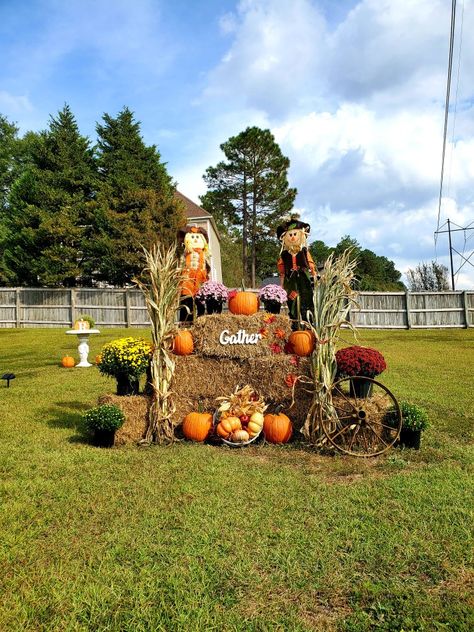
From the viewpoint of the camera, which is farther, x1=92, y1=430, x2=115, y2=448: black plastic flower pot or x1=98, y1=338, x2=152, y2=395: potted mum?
x1=98, y1=338, x2=152, y2=395: potted mum

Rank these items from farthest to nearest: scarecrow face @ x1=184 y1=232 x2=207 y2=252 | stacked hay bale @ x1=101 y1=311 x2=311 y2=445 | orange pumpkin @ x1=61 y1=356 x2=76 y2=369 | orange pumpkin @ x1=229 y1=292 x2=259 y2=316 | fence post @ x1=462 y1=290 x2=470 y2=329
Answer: fence post @ x1=462 y1=290 x2=470 y2=329 → orange pumpkin @ x1=61 y1=356 x2=76 y2=369 → scarecrow face @ x1=184 y1=232 x2=207 y2=252 → orange pumpkin @ x1=229 y1=292 x2=259 y2=316 → stacked hay bale @ x1=101 y1=311 x2=311 y2=445

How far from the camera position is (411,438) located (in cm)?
511

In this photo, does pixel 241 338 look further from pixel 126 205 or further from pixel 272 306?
pixel 126 205

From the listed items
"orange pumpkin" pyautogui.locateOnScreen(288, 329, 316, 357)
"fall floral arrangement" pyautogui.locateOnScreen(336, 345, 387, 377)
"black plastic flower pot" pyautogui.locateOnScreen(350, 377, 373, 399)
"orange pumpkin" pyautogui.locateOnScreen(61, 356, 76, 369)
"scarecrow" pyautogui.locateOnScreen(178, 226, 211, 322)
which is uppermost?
"scarecrow" pyautogui.locateOnScreen(178, 226, 211, 322)

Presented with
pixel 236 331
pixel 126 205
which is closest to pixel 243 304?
pixel 236 331

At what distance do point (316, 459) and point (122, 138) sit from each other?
92.4 ft

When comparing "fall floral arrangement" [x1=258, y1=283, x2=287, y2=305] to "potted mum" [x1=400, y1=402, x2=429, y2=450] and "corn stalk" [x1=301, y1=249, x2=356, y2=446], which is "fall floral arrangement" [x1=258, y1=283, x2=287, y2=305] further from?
"potted mum" [x1=400, y1=402, x2=429, y2=450]

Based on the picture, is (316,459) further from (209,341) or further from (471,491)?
(209,341)

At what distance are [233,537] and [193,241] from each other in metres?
5.36

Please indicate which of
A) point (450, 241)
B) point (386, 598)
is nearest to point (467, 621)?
point (386, 598)

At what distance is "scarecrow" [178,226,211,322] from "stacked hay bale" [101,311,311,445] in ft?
4.91

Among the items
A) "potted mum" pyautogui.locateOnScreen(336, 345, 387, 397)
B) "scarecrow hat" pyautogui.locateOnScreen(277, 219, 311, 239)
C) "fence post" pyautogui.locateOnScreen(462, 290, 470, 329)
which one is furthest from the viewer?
"fence post" pyautogui.locateOnScreen(462, 290, 470, 329)

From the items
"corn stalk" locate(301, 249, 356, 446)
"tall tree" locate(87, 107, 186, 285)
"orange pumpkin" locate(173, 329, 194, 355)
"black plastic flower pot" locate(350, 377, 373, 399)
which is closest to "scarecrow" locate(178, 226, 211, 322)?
"orange pumpkin" locate(173, 329, 194, 355)

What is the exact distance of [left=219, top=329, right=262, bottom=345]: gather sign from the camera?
579 centimetres
